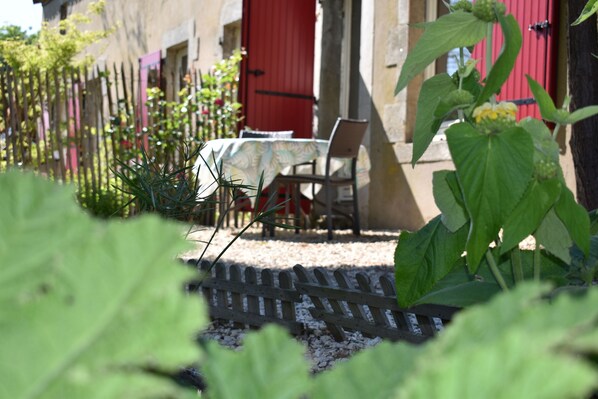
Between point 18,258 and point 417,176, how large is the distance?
7.07 metres

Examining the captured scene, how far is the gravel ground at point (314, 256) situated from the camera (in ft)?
8.72

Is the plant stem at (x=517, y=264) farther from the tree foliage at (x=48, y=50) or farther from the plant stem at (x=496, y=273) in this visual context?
the tree foliage at (x=48, y=50)

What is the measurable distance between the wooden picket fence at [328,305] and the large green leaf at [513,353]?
1.98 meters

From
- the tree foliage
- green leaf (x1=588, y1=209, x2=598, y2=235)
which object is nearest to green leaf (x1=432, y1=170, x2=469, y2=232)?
green leaf (x1=588, y1=209, x2=598, y2=235)

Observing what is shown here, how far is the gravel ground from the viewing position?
2.66m

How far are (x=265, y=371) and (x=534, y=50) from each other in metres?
6.00

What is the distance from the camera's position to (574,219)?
128cm

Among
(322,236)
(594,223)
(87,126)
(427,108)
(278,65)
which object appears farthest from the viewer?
(278,65)

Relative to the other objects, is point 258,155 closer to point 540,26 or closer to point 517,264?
point 540,26

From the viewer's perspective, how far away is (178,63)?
11.2 meters

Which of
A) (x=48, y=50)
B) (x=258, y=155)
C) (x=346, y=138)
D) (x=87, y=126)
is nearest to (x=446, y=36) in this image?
(x=258, y=155)

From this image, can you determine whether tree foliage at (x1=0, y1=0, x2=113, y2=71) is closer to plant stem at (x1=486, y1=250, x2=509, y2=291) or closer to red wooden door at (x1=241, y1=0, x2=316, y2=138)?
red wooden door at (x1=241, y1=0, x2=316, y2=138)

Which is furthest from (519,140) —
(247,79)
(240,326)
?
(247,79)

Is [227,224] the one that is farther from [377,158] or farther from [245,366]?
[245,366]
